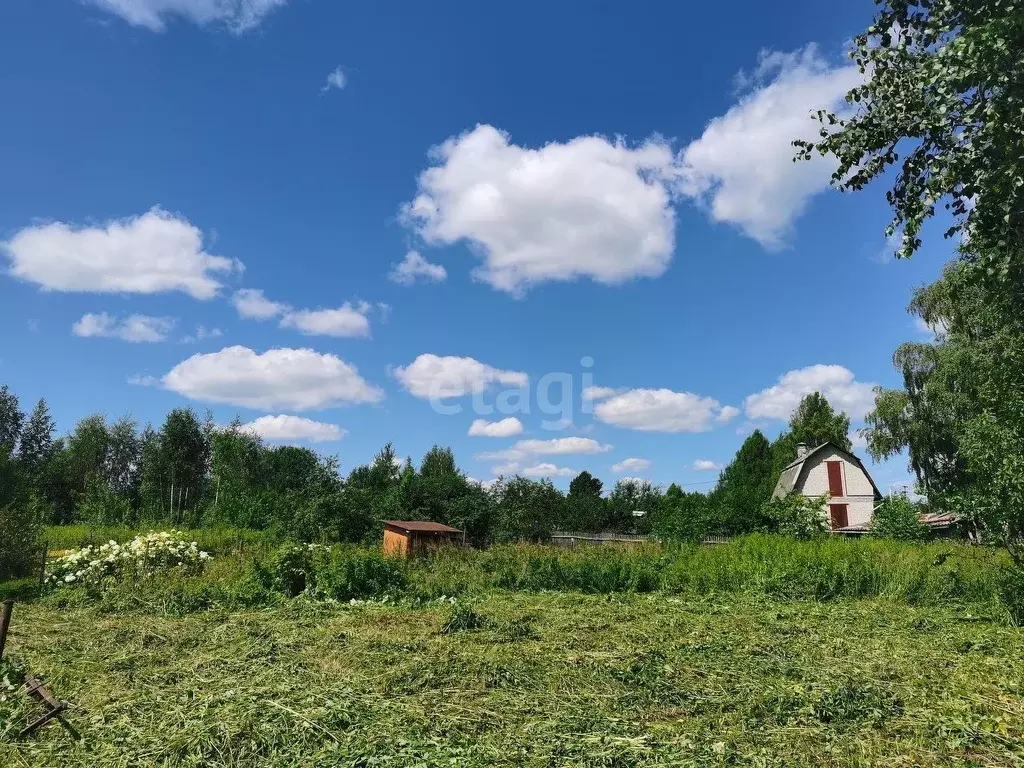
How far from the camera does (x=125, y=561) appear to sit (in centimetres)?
1202

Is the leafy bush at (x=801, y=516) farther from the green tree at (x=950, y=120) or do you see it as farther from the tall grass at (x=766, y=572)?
the green tree at (x=950, y=120)

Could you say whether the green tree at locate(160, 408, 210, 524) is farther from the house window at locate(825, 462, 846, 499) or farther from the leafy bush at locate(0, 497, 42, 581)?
the house window at locate(825, 462, 846, 499)

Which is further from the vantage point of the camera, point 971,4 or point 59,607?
point 59,607

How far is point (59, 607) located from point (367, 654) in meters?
6.62

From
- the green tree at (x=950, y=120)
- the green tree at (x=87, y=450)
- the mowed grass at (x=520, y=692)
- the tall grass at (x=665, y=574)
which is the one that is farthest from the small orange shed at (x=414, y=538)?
the green tree at (x=87, y=450)

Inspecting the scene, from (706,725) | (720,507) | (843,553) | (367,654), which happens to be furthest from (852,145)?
(720,507)

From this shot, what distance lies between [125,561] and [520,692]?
10.3m

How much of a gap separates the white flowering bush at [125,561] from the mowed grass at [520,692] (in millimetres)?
4006

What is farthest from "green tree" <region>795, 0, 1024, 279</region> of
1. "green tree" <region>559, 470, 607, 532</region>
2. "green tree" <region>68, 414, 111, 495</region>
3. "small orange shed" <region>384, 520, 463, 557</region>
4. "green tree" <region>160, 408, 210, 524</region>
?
"green tree" <region>68, 414, 111, 495</region>

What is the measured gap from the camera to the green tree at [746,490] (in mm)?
24547

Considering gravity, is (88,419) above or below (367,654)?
above

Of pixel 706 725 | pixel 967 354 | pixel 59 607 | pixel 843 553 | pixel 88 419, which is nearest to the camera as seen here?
pixel 706 725

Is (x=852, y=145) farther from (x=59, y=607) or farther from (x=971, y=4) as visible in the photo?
(x=59, y=607)

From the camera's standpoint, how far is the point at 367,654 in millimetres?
5922
